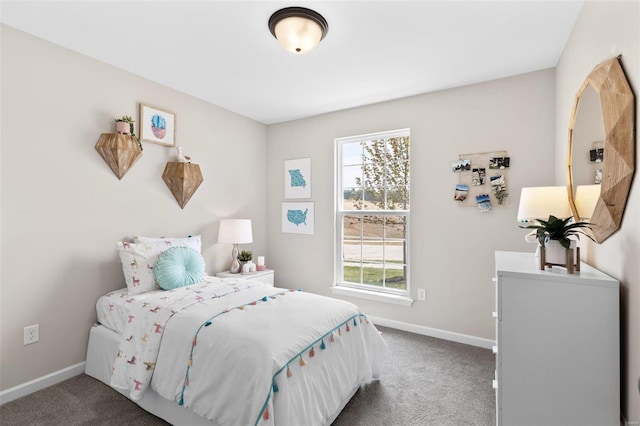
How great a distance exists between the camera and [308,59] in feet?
8.42

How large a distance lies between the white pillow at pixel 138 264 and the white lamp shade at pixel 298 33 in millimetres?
1983

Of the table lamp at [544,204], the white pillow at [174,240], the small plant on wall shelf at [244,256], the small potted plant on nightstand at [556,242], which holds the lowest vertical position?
the small plant on wall shelf at [244,256]

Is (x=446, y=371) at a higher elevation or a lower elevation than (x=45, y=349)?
lower

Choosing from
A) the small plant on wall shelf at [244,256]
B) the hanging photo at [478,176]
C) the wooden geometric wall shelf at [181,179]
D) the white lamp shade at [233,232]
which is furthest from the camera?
the small plant on wall shelf at [244,256]

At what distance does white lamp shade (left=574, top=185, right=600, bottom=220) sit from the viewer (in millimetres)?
1559

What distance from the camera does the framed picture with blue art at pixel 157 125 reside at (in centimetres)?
290

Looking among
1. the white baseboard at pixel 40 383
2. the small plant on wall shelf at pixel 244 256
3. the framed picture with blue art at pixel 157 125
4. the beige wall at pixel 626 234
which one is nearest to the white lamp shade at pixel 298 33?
the beige wall at pixel 626 234

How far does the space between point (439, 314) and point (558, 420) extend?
5.90ft

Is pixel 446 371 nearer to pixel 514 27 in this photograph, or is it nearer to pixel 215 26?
pixel 514 27

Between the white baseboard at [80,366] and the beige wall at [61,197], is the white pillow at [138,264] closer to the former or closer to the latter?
the beige wall at [61,197]

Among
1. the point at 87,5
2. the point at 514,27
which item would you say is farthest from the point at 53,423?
the point at 514,27

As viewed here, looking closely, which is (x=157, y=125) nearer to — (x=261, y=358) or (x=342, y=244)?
(x=342, y=244)

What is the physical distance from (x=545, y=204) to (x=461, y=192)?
1128 millimetres

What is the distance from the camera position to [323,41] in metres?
2.29
